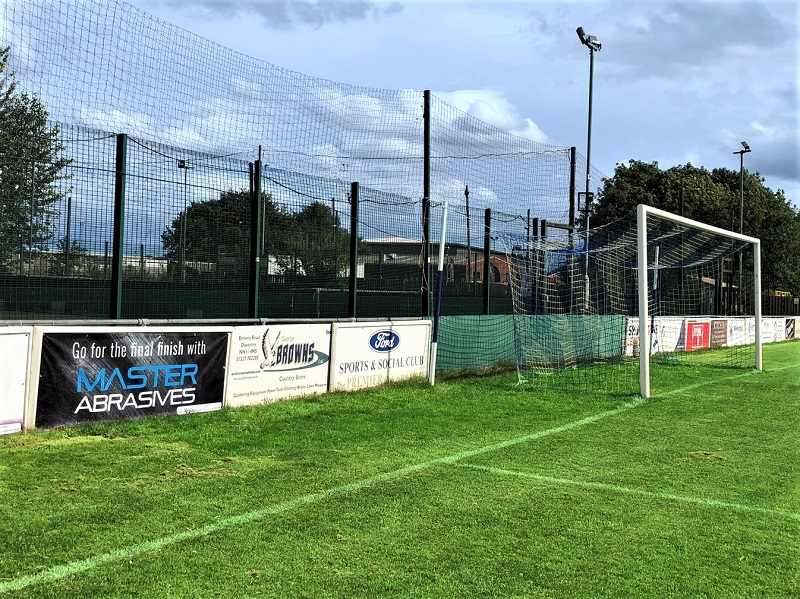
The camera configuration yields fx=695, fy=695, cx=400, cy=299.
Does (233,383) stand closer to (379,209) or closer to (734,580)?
(379,209)

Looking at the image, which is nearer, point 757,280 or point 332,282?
point 332,282

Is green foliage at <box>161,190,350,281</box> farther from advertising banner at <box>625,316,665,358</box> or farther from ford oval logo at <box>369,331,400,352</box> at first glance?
advertising banner at <box>625,316,665,358</box>

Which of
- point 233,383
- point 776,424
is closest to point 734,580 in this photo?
point 776,424

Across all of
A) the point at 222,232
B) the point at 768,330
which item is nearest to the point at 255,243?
the point at 222,232

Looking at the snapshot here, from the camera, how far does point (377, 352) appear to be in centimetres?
1081

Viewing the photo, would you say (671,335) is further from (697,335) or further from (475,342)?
(475,342)

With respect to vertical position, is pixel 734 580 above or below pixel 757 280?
below

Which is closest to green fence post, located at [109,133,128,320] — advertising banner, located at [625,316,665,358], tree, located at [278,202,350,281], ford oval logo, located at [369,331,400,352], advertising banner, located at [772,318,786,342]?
tree, located at [278,202,350,281]

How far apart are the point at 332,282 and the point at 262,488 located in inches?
217

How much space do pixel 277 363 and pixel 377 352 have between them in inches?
79.1

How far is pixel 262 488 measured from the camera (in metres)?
5.23

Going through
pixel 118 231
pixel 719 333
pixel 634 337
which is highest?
pixel 118 231

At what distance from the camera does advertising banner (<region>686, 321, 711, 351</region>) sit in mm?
20797

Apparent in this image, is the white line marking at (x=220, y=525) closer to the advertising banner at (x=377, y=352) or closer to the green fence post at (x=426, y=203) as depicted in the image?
the advertising banner at (x=377, y=352)
